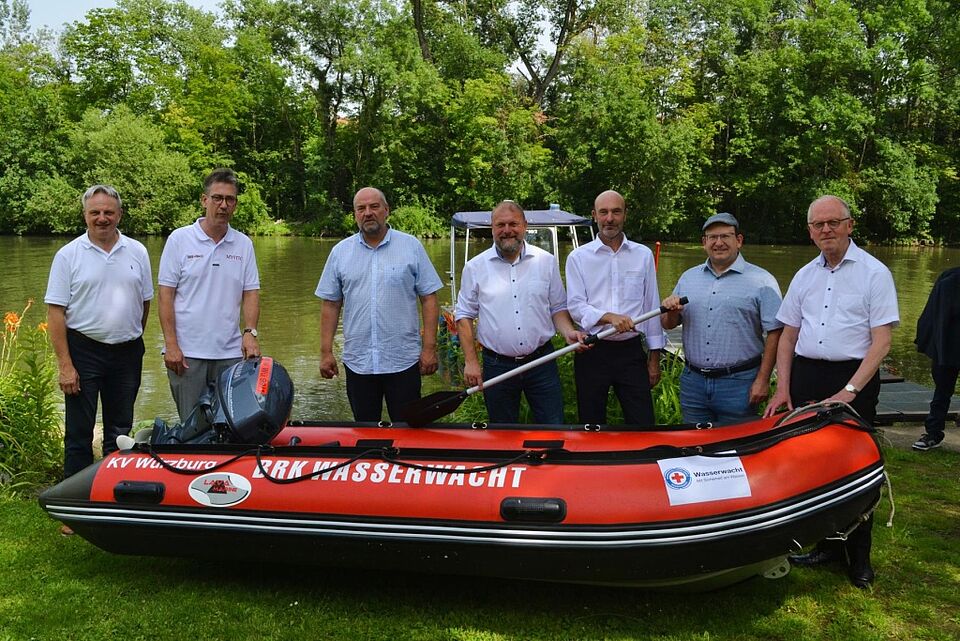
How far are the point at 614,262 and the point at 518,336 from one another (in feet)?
1.94

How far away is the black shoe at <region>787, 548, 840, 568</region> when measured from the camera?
3.35 metres

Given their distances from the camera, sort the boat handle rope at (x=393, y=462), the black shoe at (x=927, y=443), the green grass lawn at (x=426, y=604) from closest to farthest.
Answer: the green grass lawn at (x=426, y=604)
the boat handle rope at (x=393, y=462)
the black shoe at (x=927, y=443)

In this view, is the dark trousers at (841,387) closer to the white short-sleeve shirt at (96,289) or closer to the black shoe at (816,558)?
the black shoe at (816,558)

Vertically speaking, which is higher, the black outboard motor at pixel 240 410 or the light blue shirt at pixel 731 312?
the light blue shirt at pixel 731 312

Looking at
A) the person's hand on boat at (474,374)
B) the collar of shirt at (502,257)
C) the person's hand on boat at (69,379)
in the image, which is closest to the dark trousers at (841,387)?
the collar of shirt at (502,257)

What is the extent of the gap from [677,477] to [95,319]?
262 cm

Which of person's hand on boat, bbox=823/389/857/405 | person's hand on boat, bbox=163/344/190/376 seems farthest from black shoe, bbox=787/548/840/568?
person's hand on boat, bbox=163/344/190/376

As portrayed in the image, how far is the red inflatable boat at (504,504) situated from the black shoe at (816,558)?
35 centimetres

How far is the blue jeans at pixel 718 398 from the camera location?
359cm

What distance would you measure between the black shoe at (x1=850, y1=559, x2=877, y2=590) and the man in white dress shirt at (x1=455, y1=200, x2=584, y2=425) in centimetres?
144

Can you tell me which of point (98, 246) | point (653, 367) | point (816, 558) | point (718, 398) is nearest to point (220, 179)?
point (98, 246)

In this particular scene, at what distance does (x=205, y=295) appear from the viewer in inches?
144

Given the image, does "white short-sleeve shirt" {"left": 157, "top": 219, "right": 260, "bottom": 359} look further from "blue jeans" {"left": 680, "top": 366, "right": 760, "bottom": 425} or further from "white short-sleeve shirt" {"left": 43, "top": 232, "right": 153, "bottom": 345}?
"blue jeans" {"left": 680, "top": 366, "right": 760, "bottom": 425}

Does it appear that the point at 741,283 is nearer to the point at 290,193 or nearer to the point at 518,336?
the point at 518,336
